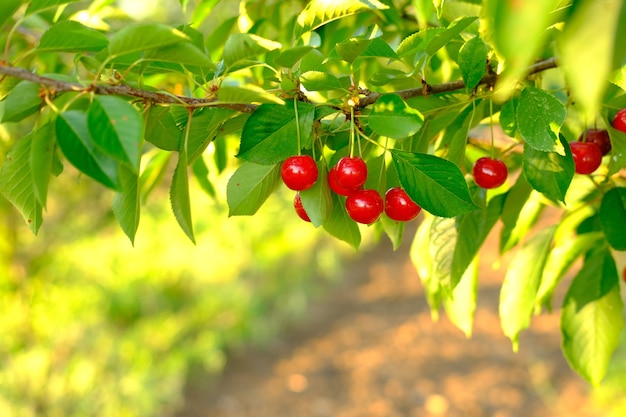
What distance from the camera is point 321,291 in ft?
17.5

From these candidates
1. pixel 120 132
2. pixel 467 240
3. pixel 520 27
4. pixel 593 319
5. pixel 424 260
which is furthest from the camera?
pixel 424 260

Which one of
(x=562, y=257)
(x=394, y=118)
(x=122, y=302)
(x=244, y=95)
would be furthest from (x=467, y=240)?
(x=122, y=302)

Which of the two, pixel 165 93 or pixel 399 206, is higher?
pixel 165 93

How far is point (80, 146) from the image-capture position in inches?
A: 25.2

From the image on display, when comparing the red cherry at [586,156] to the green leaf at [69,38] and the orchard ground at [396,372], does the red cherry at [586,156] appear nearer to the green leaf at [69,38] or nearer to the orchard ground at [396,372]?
the green leaf at [69,38]

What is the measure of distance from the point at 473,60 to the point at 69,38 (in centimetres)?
49

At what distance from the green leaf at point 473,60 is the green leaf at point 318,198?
22 cm

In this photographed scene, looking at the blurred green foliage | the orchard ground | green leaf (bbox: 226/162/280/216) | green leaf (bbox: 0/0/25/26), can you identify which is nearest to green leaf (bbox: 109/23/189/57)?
green leaf (bbox: 0/0/25/26)

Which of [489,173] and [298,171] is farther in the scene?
[489,173]

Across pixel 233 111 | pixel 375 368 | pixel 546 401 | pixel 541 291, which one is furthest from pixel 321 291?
pixel 233 111

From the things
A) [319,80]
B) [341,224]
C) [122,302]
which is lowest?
[122,302]

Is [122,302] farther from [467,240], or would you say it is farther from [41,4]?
[41,4]

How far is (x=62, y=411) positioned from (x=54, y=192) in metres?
1.25

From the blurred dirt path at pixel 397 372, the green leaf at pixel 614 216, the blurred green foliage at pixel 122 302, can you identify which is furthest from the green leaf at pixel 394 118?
the blurred dirt path at pixel 397 372
